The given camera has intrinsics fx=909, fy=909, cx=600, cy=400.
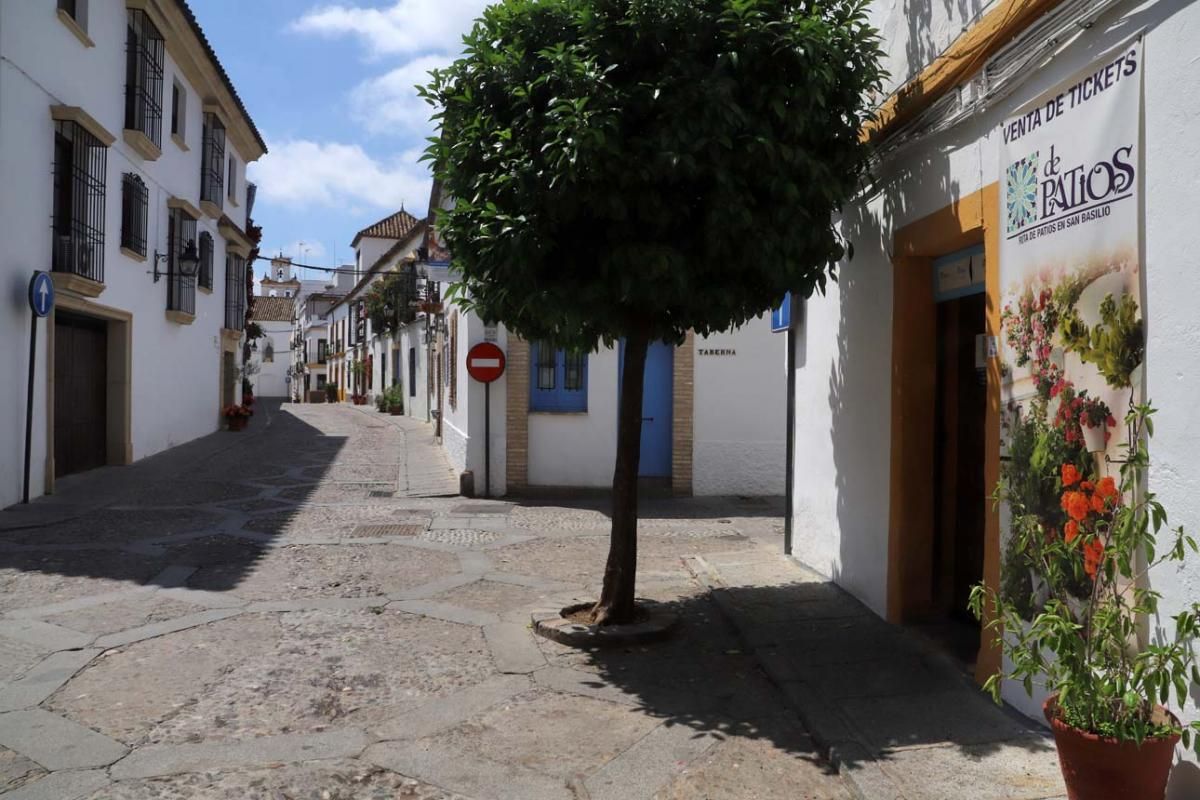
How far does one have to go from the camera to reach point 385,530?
972 centimetres

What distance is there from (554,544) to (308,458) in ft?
28.7

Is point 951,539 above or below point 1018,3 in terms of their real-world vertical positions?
below

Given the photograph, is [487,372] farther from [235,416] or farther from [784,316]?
[235,416]

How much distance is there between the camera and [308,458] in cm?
1653

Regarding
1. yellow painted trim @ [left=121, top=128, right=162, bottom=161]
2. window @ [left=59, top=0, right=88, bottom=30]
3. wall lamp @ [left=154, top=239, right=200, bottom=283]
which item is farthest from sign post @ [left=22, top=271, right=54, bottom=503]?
wall lamp @ [left=154, top=239, right=200, bottom=283]

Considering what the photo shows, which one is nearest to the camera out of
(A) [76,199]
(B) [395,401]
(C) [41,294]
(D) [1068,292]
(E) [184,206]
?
(D) [1068,292]

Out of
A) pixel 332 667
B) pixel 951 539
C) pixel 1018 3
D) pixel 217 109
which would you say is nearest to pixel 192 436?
pixel 217 109

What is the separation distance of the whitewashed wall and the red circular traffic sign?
2.75m

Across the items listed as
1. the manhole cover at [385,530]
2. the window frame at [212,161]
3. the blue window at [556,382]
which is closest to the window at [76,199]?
the manhole cover at [385,530]

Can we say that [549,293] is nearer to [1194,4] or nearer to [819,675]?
[819,675]

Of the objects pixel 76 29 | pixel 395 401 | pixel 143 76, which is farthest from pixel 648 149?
pixel 395 401

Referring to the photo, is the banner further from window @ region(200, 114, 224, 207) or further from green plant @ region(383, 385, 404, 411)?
green plant @ region(383, 385, 404, 411)

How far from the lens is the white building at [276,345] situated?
6250 cm

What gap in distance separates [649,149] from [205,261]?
55.1ft
